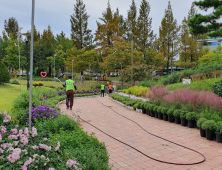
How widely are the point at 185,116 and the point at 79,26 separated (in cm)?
3756

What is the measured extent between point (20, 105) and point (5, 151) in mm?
5459

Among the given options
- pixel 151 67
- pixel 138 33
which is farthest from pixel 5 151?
pixel 138 33

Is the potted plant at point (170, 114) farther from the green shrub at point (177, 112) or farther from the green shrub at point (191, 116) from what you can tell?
the green shrub at point (191, 116)

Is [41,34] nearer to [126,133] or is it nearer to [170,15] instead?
[170,15]

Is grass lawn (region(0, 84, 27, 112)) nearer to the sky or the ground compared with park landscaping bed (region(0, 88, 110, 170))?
nearer to the ground

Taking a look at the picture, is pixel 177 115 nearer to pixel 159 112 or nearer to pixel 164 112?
pixel 164 112

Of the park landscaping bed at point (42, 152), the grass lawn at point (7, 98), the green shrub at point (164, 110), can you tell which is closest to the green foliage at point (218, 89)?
the green shrub at point (164, 110)

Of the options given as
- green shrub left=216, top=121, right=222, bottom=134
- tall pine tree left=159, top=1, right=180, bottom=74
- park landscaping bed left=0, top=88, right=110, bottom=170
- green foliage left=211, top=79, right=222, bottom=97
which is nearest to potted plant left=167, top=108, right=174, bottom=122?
green foliage left=211, top=79, right=222, bottom=97

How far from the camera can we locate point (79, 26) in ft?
138

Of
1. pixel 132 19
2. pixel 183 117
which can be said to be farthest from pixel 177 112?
pixel 132 19

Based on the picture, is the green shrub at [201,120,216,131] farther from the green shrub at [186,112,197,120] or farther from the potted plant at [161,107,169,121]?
the potted plant at [161,107,169,121]

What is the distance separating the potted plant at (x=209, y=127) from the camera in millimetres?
5840

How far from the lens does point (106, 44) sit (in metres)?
40.2

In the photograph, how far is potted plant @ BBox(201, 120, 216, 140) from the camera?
5.84 m
